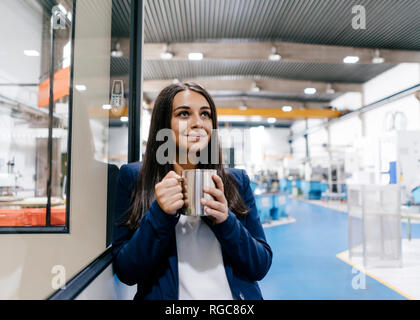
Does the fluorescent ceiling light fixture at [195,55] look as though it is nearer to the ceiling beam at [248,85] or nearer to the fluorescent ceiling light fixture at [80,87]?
the ceiling beam at [248,85]

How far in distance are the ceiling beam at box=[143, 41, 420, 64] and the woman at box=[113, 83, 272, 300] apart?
15.6 feet

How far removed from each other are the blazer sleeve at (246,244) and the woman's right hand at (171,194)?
0.16 metres

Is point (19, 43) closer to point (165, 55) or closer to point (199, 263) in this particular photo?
point (199, 263)

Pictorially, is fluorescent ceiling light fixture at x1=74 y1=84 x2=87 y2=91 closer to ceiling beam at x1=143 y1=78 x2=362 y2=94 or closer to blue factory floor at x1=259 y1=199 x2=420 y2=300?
blue factory floor at x1=259 y1=199 x2=420 y2=300

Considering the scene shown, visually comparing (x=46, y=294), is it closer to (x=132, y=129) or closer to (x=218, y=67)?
(x=132, y=129)

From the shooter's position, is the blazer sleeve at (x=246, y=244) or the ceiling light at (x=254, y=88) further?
the ceiling light at (x=254, y=88)

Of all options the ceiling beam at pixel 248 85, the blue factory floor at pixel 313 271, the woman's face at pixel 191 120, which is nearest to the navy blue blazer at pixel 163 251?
the woman's face at pixel 191 120

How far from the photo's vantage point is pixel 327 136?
13.1 m

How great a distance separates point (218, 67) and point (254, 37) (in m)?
2.37

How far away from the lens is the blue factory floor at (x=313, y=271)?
2393 mm

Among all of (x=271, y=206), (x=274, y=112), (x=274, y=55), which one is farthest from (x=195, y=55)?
(x=274, y=112)

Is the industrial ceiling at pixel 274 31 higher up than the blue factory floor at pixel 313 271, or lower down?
higher up

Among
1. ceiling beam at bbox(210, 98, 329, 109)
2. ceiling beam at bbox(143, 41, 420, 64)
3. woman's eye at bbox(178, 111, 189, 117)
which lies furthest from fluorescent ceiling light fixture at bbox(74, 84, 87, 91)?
ceiling beam at bbox(210, 98, 329, 109)
